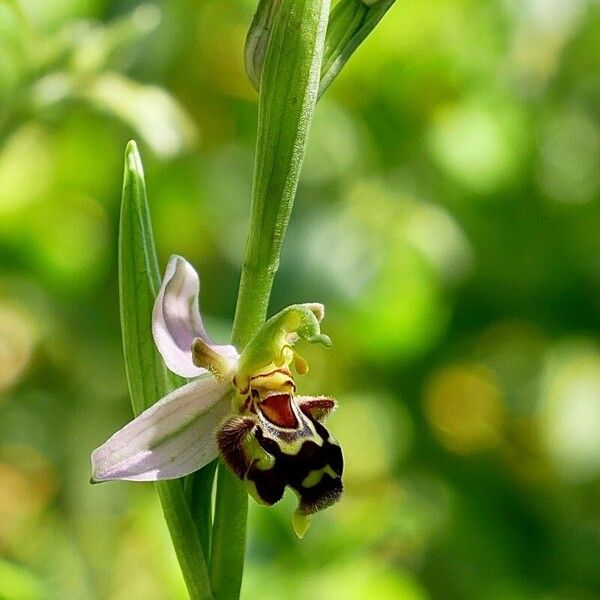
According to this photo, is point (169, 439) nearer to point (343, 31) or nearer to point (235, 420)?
point (235, 420)

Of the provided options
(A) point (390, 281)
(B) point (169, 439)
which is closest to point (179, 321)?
(B) point (169, 439)

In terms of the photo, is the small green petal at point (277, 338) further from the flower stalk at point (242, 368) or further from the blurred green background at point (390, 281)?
the blurred green background at point (390, 281)

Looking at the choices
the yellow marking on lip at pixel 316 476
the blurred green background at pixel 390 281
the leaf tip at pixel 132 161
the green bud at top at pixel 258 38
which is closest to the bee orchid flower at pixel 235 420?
the yellow marking on lip at pixel 316 476

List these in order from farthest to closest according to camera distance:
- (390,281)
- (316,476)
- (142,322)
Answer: (390,281) < (142,322) < (316,476)

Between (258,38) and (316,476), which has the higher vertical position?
(258,38)

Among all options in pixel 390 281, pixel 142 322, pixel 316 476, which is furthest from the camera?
pixel 390 281

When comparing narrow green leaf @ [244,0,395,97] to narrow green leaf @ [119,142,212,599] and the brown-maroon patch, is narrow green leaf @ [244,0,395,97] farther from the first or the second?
the brown-maroon patch
